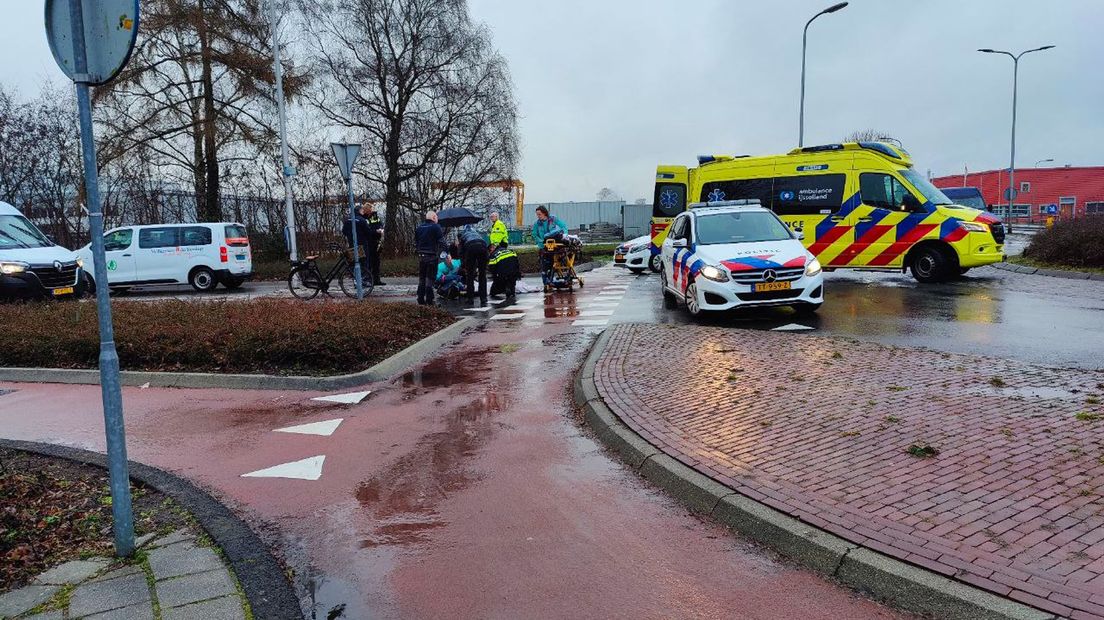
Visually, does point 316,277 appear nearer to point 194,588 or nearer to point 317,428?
point 317,428

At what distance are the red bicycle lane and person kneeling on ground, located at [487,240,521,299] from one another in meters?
7.38

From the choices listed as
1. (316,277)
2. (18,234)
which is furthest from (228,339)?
(18,234)

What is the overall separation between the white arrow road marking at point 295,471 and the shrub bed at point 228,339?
105 inches

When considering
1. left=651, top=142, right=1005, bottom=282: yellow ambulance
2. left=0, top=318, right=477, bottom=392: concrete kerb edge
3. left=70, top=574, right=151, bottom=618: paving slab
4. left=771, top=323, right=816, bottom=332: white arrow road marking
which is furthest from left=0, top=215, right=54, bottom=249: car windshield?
left=651, top=142, right=1005, bottom=282: yellow ambulance

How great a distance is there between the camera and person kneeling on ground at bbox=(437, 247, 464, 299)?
586 inches

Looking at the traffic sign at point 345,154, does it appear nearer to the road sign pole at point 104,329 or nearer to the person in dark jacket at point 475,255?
the person in dark jacket at point 475,255

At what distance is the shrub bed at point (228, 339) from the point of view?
804 centimetres

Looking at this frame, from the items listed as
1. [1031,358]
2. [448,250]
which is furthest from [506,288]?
[1031,358]

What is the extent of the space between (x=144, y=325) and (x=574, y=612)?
8.35 meters

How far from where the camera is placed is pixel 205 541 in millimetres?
3744

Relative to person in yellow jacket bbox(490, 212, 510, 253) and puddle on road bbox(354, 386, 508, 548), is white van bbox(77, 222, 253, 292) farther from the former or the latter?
puddle on road bbox(354, 386, 508, 548)

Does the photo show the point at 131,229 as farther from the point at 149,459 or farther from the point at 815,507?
the point at 815,507

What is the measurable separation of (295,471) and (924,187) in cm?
1406

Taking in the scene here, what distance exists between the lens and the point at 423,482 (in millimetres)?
4688
